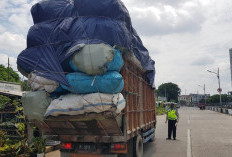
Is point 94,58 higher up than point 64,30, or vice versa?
point 64,30

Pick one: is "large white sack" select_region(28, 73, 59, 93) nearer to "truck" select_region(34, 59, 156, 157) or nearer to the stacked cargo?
the stacked cargo

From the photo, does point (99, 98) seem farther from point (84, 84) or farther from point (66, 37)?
point (66, 37)

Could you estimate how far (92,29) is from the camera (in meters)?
4.49

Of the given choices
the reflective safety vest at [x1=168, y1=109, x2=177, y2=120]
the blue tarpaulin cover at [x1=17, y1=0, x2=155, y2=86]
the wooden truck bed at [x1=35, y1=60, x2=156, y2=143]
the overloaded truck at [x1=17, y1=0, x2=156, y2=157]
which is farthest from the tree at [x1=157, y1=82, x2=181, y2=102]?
the blue tarpaulin cover at [x1=17, y1=0, x2=155, y2=86]

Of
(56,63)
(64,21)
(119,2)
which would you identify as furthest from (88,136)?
(119,2)

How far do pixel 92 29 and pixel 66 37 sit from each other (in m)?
0.54

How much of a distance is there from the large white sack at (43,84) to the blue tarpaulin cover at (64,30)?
98 millimetres

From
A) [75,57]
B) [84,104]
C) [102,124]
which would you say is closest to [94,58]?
[75,57]

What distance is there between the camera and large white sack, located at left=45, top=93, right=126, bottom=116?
4.12 meters

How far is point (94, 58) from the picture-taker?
13.3 feet

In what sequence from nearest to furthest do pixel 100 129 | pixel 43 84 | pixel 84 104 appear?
pixel 84 104 < pixel 43 84 < pixel 100 129

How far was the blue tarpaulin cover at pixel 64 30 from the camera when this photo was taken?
448cm

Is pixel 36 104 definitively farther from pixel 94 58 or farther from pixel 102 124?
pixel 94 58

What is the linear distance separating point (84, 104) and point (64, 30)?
4.89 ft
